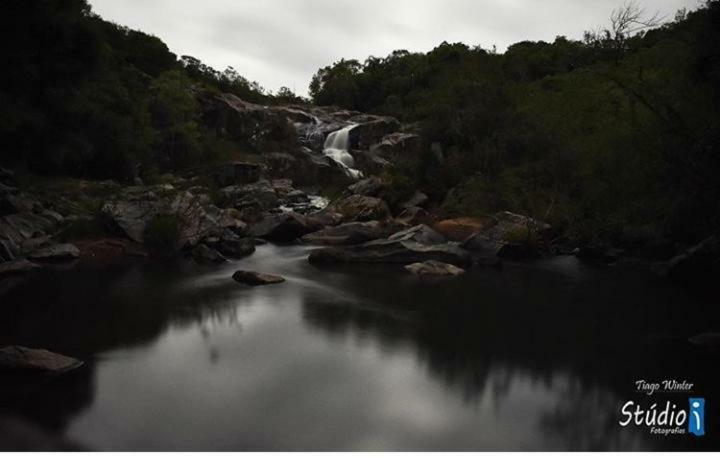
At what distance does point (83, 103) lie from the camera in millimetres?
25422

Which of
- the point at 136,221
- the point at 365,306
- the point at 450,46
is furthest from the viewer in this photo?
the point at 450,46

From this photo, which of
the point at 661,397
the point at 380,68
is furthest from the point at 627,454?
the point at 380,68

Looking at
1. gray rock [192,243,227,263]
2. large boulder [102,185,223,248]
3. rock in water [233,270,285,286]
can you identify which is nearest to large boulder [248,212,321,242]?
large boulder [102,185,223,248]

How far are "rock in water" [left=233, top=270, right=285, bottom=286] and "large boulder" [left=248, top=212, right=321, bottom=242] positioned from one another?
8.37 m

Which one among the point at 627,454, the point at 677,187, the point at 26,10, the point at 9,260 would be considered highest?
the point at 26,10

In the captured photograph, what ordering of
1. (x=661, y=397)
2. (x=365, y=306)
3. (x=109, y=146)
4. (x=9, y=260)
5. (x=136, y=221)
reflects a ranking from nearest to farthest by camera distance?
(x=661, y=397) < (x=365, y=306) < (x=9, y=260) < (x=136, y=221) < (x=109, y=146)

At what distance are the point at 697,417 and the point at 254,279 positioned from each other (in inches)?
466

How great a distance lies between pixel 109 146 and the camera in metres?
32.6

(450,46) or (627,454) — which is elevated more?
(450,46)

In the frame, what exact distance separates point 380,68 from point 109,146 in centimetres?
5702

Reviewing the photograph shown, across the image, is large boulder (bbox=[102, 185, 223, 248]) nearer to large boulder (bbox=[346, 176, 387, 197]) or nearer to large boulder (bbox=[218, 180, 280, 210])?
large boulder (bbox=[218, 180, 280, 210])

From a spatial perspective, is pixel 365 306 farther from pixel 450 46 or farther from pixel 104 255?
pixel 450 46

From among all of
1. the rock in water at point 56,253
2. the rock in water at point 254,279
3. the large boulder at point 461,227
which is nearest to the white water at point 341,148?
the large boulder at point 461,227

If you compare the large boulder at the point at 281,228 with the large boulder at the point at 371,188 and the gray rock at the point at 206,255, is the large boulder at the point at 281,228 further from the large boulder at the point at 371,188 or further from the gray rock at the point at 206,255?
the large boulder at the point at 371,188
